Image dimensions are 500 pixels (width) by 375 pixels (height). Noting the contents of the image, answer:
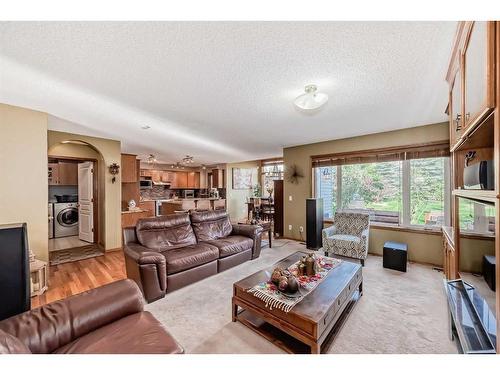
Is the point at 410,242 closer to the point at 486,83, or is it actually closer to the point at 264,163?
the point at 486,83

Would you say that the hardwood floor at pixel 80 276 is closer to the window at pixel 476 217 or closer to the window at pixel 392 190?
the window at pixel 476 217

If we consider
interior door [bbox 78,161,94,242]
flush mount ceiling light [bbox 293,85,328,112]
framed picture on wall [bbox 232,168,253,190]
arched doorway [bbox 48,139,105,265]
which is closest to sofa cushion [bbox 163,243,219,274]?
flush mount ceiling light [bbox 293,85,328,112]

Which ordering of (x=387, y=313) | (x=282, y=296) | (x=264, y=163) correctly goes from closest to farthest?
(x=282, y=296) → (x=387, y=313) → (x=264, y=163)

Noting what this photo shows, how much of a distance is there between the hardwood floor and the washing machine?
272 cm

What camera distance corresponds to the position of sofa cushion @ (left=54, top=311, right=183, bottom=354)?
1.10 metres

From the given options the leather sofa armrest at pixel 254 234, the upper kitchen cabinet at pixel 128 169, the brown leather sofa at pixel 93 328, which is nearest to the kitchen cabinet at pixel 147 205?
the upper kitchen cabinet at pixel 128 169

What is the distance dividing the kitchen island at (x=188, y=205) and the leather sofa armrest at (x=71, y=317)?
5292 mm

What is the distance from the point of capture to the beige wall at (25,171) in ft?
8.77

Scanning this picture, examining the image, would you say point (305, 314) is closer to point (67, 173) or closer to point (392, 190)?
point (392, 190)

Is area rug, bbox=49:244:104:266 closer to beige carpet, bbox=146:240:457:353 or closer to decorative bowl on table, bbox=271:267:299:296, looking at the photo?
beige carpet, bbox=146:240:457:353

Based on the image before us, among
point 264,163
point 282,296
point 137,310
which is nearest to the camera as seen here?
point 137,310
